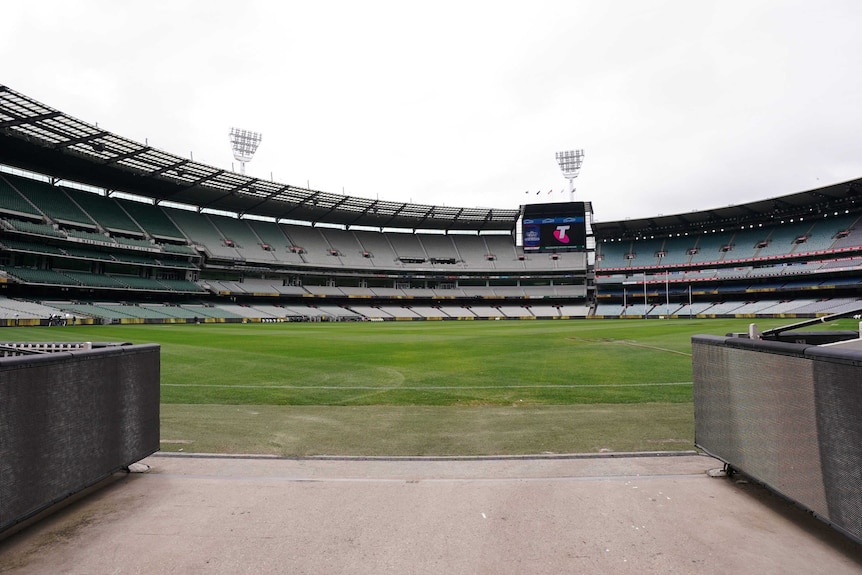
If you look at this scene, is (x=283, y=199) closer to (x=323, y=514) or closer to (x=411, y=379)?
→ (x=411, y=379)

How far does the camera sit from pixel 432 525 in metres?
3.48

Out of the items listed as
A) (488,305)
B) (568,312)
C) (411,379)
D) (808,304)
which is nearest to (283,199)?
(488,305)

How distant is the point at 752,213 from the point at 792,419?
3579 inches

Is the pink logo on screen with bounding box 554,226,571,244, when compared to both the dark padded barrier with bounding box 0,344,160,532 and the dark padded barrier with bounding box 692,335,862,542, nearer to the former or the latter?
the dark padded barrier with bounding box 692,335,862,542

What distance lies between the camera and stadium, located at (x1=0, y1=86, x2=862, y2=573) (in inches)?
1905

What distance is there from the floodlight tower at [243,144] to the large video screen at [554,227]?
173 ft

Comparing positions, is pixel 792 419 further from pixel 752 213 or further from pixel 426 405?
pixel 752 213

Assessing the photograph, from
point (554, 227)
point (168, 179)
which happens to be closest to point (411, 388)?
point (168, 179)

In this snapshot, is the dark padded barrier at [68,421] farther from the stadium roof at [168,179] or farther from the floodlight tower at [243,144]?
the floodlight tower at [243,144]

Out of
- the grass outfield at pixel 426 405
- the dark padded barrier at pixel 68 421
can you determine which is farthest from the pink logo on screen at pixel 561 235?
the dark padded barrier at pixel 68 421

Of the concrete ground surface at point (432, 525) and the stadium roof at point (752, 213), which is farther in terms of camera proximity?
the stadium roof at point (752, 213)

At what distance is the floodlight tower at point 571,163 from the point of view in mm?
93562

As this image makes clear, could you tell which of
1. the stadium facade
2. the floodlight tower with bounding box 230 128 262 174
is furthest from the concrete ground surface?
the floodlight tower with bounding box 230 128 262 174

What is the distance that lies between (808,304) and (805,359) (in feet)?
263
